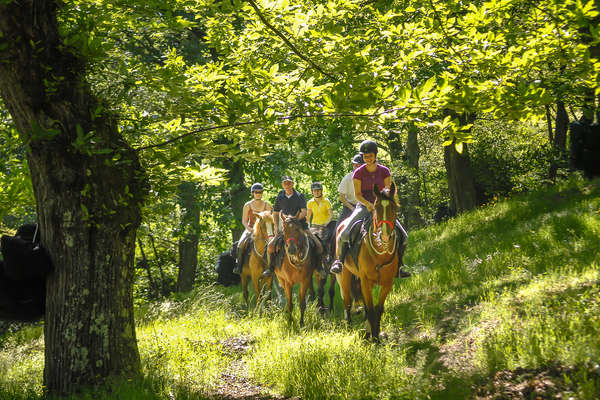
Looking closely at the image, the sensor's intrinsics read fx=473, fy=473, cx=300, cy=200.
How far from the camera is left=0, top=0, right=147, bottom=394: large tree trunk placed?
187 inches

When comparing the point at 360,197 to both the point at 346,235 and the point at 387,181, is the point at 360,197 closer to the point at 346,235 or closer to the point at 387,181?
the point at 387,181

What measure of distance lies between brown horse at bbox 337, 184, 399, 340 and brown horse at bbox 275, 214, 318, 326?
5.21 feet

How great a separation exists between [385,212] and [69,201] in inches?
153

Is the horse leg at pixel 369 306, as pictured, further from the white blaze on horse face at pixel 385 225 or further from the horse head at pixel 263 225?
the horse head at pixel 263 225

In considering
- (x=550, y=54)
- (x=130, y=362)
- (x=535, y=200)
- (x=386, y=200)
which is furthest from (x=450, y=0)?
(x=535, y=200)

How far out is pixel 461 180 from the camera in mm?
15047

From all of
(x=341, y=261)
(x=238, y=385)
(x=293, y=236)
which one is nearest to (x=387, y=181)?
(x=341, y=261)

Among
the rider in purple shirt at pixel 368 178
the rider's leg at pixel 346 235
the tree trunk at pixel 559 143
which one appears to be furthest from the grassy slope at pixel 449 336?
the tree trunk at pixel 559 143

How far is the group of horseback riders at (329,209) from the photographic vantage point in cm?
717

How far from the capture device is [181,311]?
34.1ft

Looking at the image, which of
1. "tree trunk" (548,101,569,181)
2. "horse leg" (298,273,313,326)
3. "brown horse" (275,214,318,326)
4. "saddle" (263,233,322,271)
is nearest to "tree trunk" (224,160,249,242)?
"saddle" (263,233,322,271)

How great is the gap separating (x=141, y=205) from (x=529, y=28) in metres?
5.41

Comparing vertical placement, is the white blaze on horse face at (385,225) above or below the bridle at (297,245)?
above

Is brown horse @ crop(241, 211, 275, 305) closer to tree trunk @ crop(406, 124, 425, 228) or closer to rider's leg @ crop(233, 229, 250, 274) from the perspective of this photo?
rider's leg @ crop(233, 229, 250, 274)
